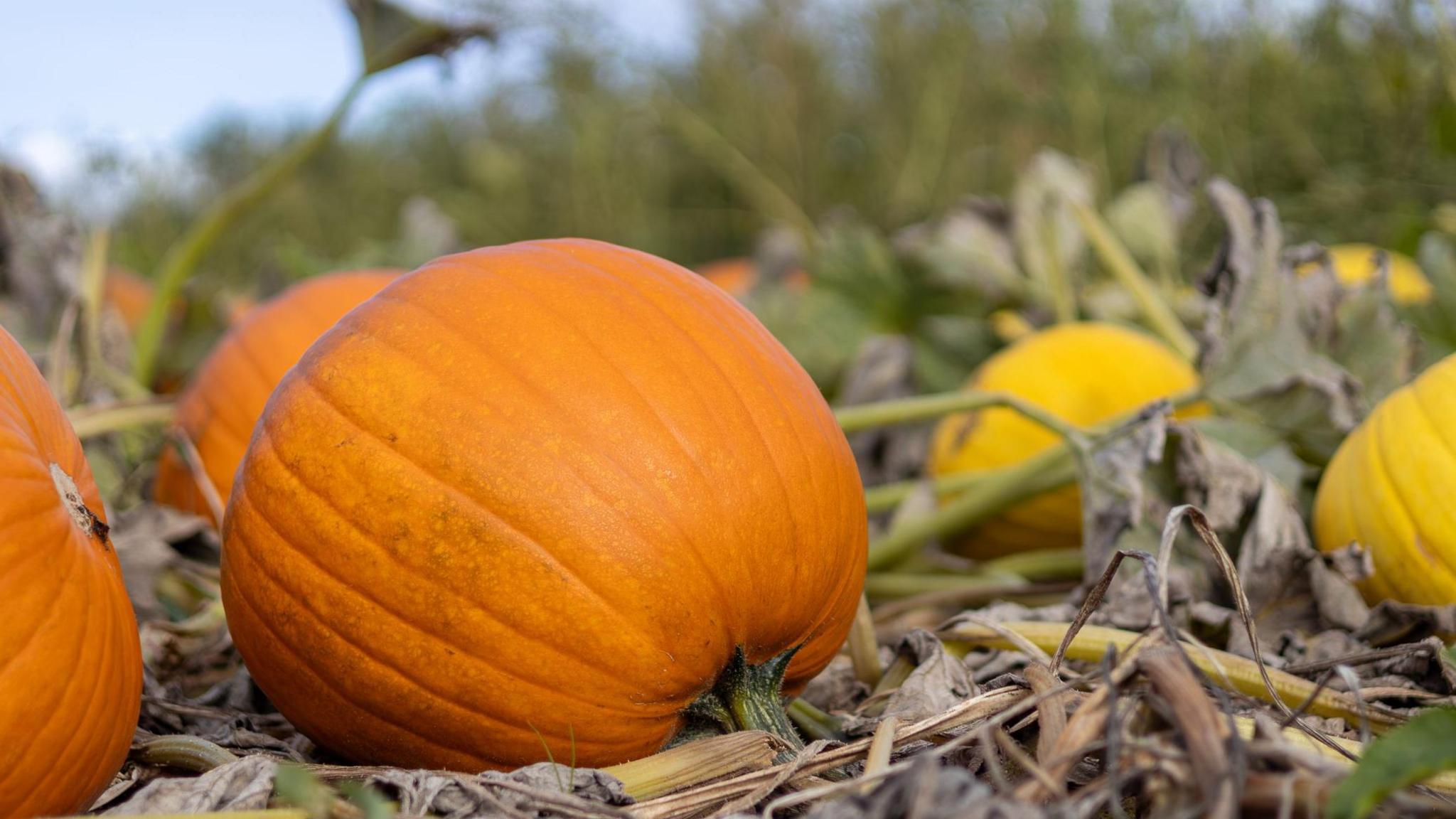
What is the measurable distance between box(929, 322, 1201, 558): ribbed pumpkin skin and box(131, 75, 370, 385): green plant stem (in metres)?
1.32

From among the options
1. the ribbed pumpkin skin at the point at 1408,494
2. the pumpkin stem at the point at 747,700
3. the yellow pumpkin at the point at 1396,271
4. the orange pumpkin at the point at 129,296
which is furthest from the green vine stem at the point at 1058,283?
the orange pumpkin at the point at 129,296

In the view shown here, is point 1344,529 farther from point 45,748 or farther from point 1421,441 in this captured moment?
point 45,748

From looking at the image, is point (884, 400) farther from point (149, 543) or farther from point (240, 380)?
point (149, 543)

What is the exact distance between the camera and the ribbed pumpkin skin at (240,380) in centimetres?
214

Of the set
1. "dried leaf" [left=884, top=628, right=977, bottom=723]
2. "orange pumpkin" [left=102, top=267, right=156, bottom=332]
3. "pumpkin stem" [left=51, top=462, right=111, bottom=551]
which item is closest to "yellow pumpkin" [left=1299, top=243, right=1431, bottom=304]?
"dried leaf" [left=884, top=628, right=977, bottom=723]

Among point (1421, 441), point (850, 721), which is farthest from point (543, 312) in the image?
point (1421, 441)

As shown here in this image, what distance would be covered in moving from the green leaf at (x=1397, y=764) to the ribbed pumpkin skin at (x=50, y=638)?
1.03 m

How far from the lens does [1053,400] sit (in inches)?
89.7

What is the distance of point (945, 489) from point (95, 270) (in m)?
1.74

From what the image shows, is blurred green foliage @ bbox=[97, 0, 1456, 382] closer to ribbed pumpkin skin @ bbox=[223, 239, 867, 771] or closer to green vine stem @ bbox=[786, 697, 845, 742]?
green vine stem @ bbox=[786, 697, 845, 742]

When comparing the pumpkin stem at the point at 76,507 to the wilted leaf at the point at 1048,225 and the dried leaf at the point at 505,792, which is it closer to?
the dried leaf at the point at 505,792

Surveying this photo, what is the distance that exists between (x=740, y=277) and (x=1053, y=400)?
2310 mm

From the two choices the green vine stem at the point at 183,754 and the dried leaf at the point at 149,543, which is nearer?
the green vine stem at the point at 183,754

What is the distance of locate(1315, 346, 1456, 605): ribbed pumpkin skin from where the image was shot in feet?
4.99
